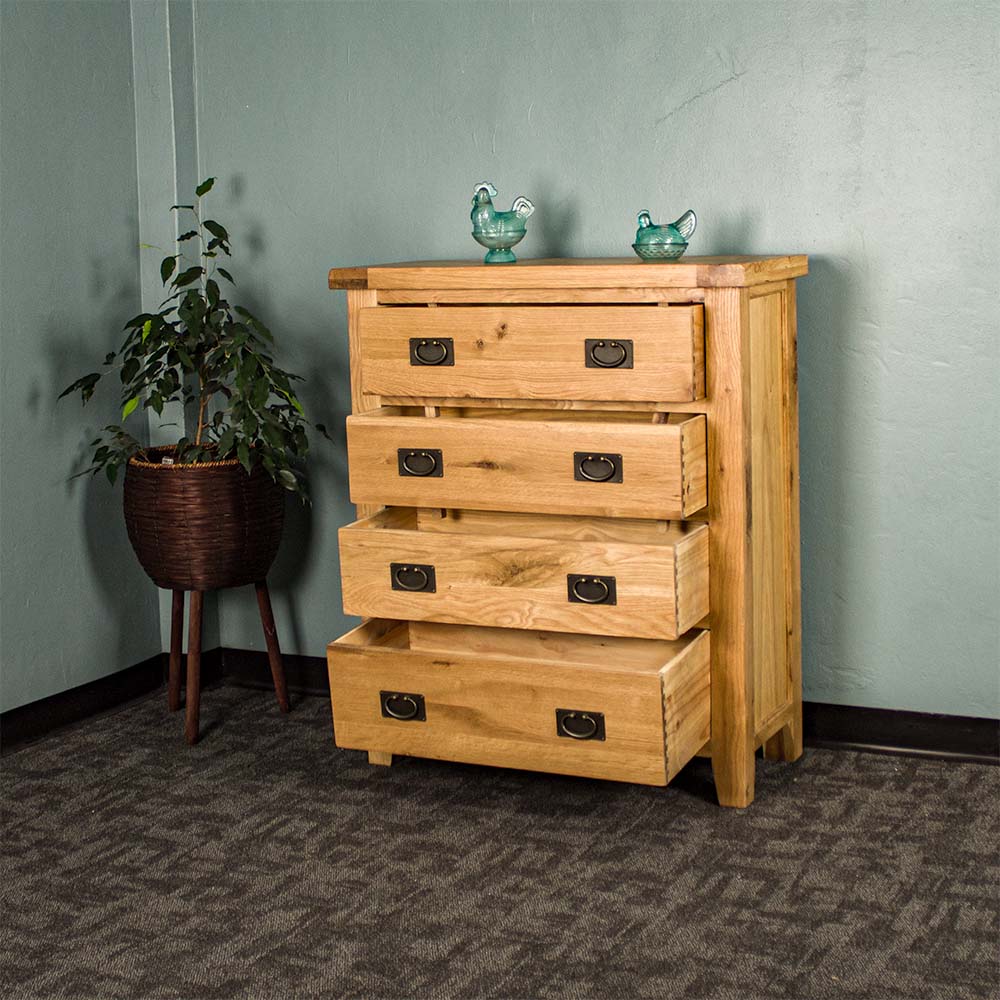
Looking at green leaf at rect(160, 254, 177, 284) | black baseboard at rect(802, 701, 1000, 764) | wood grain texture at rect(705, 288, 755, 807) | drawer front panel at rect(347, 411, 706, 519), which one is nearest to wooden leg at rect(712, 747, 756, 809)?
wood grain texture at rect(705, 288, 755, 807)

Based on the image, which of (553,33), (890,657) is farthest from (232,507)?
(890,657)

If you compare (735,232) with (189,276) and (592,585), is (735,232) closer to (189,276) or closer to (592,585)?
(592,585)

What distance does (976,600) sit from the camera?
2.74 m

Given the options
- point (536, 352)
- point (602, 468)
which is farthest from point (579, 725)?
point (536, 352)

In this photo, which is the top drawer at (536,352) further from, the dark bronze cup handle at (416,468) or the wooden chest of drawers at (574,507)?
the dark bronze cup handle at (416,468)

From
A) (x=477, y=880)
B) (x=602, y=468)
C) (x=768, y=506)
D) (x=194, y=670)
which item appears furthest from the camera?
(x=194, y=670)

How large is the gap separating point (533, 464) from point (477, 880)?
72 centimetres

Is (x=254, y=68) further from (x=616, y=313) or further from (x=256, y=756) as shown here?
(x=256, y=756)

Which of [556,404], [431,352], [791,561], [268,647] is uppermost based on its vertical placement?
[431,352]

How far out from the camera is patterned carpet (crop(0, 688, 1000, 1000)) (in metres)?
1.98

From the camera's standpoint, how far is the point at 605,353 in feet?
7.95

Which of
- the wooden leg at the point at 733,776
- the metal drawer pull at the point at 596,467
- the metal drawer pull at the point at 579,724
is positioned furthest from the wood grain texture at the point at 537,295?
the wooden leg at the point at 733,776

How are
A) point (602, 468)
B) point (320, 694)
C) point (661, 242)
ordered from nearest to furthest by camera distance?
point (602, 468) → point (661, 242) → point (320, 694)

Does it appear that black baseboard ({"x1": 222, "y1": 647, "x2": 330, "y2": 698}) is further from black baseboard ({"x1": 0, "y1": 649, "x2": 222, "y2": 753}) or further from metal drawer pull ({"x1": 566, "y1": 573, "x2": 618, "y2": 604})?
metal drawer pull ({"x1": 566, "y1": 573, "x2": 618, "y2": 604})
